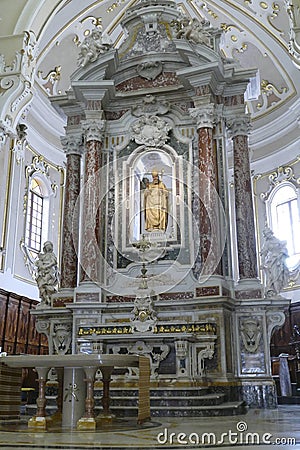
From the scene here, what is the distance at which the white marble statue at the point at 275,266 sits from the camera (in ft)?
31.9

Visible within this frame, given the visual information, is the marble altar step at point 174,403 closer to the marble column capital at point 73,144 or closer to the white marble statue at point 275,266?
the white marble statue at point 275,266

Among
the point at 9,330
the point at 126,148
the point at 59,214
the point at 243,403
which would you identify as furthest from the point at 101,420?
the point at 59,214

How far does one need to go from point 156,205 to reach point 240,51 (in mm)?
8214

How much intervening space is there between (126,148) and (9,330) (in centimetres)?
526

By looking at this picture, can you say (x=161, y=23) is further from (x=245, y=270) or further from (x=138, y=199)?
(x=245, y=270)

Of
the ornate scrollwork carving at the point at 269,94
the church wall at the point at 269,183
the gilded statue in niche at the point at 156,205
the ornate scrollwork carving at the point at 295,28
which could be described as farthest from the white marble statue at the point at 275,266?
the ornate scrollwork carving at the point at 269,94

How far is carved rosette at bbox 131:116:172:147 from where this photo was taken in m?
11.0

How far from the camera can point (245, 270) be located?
9.96 m

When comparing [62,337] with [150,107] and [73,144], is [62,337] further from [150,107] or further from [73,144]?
[150,107]

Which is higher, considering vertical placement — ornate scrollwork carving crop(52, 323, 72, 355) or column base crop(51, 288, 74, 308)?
column base crop(51, 288, 74, 308)

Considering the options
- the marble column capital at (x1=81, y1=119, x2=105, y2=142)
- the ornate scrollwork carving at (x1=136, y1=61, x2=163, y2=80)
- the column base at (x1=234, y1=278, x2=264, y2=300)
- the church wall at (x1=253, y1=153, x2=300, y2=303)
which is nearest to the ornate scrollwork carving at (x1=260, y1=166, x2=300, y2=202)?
the church wall at (x1=253, y1=153, x2=300, y2=303)

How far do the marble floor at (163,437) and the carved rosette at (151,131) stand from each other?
6432mm

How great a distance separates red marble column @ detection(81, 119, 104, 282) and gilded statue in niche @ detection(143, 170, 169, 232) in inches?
38.9

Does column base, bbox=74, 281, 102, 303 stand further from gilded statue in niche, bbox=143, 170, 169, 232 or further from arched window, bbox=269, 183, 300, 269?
arched window, bbox=269, 183, 300, 269
